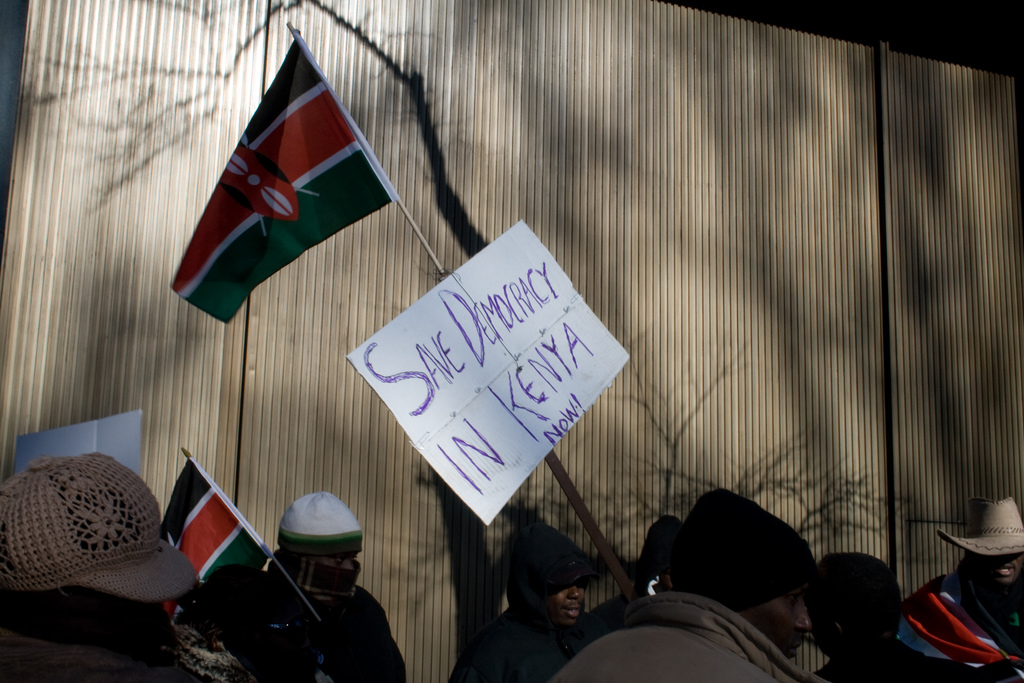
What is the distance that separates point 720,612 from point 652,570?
2841 millimetres

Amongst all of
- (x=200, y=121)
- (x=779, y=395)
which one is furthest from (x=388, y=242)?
(x=779, y=395)

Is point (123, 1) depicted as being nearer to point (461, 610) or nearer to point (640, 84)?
point (640, 84)

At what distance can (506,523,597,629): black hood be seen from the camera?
9.90 ft

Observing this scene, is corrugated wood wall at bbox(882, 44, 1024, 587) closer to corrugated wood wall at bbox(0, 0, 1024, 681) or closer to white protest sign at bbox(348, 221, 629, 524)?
corrugated wood wall at bbox(0, 0, 1024, 681)

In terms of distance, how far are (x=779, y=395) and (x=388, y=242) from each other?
124 inches

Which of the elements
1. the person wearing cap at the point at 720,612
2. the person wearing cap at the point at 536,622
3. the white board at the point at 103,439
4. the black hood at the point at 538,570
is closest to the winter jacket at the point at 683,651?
the person wearing cap at the point at 720,612

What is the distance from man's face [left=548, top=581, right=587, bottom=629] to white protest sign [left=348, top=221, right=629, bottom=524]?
60 centimetres

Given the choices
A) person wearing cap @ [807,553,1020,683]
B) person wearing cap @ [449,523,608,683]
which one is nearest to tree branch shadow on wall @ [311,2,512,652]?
person wearing cap @ [449,523,608,683]

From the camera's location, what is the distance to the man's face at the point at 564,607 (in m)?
3.04

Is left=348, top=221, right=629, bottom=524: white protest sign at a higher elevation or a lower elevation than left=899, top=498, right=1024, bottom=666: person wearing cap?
higher

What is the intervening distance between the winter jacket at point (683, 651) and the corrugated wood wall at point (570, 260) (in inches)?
149

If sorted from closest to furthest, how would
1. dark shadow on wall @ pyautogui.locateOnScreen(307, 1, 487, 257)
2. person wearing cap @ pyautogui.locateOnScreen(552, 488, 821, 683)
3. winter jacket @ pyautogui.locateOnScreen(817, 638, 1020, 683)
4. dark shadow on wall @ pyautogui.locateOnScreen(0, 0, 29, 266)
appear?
person wearing cap @ pyautogui.locateOnScreen(552, 488, 821, 683) < winter jacket @ pyautogui.locateOnScreen(817, 638, 1020, 683) < dark shadow on wall @ pyautogui.locateOnScreen(0, 0, 29, 266) < dark shadow on wall @ pyautogui.locateOnScreen(307, 1, 487, 257)

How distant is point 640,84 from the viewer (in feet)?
19.7

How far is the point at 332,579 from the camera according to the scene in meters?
2.91
